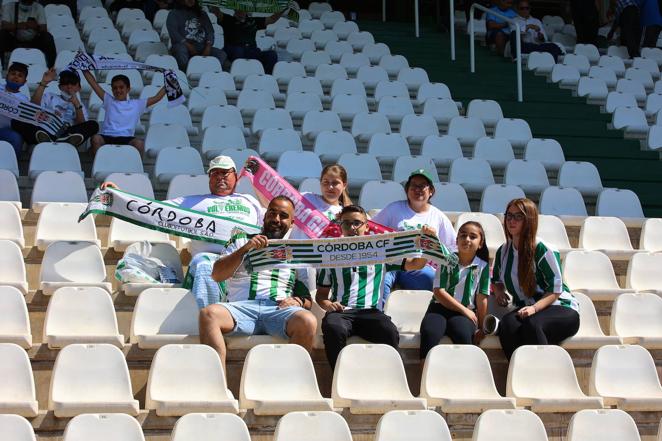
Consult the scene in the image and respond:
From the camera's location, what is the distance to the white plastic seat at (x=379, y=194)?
9789 mm

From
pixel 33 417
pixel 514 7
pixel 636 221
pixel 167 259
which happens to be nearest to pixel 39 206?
pixel 167 259

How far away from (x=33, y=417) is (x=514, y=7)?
11863 mm

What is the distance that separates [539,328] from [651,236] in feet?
8.48

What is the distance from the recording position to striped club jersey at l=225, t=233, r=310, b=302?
7.48m

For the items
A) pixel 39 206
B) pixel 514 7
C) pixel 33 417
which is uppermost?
pixel 514 7

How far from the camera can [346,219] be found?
7.70m

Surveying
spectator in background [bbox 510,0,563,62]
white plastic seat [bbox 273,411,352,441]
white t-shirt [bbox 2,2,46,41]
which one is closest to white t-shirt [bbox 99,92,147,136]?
white t-shirt [bbox 2,2,46,41]

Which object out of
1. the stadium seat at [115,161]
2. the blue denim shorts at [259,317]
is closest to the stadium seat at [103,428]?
the blue denim shorts at [259,317]

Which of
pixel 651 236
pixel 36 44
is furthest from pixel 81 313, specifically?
pixel 36 44

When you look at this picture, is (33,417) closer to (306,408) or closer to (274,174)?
(306,408)

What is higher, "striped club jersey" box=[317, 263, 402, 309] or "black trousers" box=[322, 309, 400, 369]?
"striped club jersey" box=[317, 263, 402, 309]

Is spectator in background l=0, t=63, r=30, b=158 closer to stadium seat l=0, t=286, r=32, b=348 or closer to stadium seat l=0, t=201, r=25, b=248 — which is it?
stadium seat l=0, t=201, r=25, b=248

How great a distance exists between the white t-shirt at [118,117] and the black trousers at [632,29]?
7.04 metres

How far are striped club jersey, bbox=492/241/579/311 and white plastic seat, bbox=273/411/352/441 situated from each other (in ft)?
6.43
